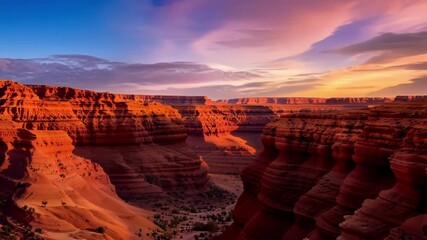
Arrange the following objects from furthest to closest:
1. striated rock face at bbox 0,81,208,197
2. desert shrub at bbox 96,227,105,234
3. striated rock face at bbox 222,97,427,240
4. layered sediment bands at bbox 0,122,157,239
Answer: striated rock face at bbox 0,81,208,197, desert shrub at bbox 96,227,105,234, layered sediment bands at bbox 0,122,157,239, striated rock face at bbox 222,97,427,240

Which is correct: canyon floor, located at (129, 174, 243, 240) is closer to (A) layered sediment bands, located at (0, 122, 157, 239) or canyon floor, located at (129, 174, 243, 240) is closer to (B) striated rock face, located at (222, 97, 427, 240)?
(A) layered sediment bands, located at (0, 122, 157, 239)

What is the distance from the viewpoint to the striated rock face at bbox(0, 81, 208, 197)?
57.8 meters

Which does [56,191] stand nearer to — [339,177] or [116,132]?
[339,177]

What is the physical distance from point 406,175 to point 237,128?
128m

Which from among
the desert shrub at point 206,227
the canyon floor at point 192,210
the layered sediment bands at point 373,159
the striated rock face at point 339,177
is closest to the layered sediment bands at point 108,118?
the canyon floor at point 192,210

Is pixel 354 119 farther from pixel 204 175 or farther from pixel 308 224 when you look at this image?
pixel 204 175

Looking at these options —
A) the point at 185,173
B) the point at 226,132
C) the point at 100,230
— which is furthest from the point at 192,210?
the point at 226,132

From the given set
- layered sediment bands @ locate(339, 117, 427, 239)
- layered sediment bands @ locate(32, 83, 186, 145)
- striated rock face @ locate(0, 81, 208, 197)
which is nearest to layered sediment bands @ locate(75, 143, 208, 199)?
striated rock face @ locate(0, 81, 208, 197)

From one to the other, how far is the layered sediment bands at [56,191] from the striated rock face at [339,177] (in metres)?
9.65

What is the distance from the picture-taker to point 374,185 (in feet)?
69.8

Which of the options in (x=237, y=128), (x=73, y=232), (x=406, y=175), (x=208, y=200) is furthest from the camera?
(x=237, y=128)

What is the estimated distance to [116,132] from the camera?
65750 mm

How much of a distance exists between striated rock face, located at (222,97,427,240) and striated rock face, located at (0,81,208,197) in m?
27.5

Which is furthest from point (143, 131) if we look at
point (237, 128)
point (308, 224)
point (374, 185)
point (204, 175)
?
point (237, 128)
